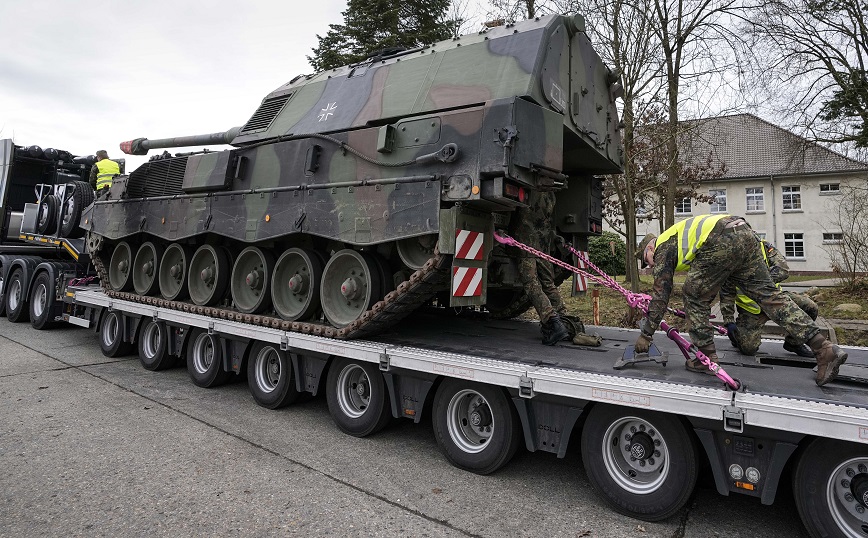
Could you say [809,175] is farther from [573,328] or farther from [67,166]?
[67,166]

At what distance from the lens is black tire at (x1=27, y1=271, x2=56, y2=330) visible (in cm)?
1088

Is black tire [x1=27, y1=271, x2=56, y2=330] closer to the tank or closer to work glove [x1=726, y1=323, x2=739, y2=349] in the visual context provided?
the tank

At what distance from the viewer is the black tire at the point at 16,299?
38.2ft

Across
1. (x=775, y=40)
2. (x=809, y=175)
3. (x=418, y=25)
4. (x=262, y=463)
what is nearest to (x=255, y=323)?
(x=262, y=463)

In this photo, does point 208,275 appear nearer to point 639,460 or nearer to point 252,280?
point 252,280

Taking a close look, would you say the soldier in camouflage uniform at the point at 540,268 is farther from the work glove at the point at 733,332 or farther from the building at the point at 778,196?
the building at the point at 778,196

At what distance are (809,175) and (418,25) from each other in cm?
2143

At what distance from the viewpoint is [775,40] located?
45.8 ft

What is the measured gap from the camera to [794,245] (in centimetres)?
2917

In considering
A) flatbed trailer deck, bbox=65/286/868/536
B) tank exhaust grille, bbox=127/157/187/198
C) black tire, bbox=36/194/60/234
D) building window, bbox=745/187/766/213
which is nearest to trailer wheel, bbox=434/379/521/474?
flatbed trailer deck, bbox=65/286/868/536

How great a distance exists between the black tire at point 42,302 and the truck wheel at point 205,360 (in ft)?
17.3

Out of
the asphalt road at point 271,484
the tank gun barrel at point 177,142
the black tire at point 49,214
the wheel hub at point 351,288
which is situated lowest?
the asphalt road at point 271,484

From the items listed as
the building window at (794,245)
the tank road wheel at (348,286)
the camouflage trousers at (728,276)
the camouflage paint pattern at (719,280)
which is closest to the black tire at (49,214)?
the tank road wheel at (348,286)

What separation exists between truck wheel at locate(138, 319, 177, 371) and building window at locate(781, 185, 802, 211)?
31.0 m
